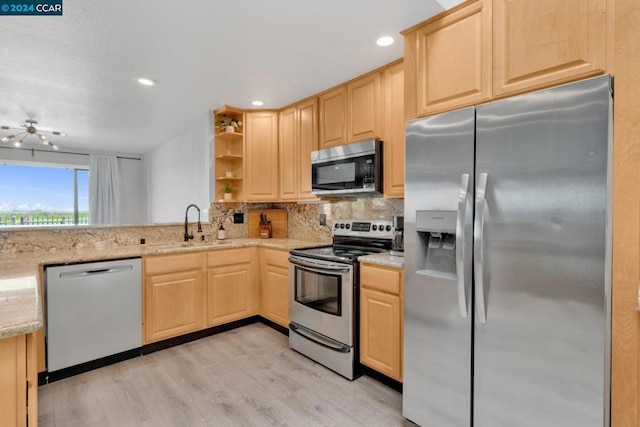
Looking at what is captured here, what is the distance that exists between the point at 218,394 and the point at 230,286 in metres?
1.20

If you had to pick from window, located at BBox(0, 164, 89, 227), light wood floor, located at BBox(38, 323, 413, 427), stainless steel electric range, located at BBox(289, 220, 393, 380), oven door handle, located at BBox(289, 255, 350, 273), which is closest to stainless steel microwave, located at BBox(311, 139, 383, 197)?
stainless steel electric range, located at BBox(289, 220, 393, 380)

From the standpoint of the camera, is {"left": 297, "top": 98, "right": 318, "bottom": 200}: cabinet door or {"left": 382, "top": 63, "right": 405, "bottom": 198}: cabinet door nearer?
{"left": 382, "top": 63, "right": 405, "bottom": 198}: cabinet door

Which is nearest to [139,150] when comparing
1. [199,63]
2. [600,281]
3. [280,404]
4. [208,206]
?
[208,206]

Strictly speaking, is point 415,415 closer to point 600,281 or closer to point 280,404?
point 280,404

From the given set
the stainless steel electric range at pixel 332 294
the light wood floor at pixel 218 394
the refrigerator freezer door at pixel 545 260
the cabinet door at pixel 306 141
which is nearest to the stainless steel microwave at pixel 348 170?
the cabinet door at pixel 306 141

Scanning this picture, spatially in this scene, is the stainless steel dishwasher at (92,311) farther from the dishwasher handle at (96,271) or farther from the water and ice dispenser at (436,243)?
the water and ice dispenser at (436,243)

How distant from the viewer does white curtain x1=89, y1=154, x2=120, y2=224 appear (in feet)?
21.0

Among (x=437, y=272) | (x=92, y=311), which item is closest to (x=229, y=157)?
(x=92, y=311)

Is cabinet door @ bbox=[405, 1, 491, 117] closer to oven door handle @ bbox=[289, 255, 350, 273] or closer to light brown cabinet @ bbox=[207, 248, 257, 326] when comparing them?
oven door handle @ bbox=[289, 255, 350, 273]

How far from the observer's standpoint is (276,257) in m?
3.21

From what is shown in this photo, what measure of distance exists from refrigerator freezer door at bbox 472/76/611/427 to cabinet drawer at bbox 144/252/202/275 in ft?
7.99

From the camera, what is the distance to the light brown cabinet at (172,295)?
2775mm

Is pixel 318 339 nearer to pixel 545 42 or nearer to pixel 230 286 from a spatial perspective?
pixel 230 286

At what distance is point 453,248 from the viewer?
1.68 m
